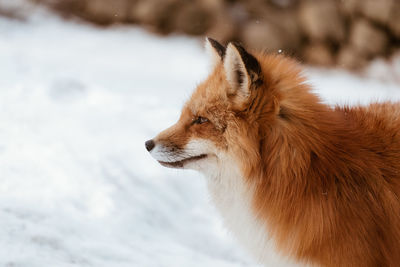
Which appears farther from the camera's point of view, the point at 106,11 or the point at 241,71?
the point at 106,11

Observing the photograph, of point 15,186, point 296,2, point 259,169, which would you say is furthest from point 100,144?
point 296,2

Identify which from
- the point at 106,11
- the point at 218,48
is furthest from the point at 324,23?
the point at 218,48

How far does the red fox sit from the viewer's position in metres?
2.20

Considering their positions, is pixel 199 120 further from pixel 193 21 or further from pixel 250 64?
pixel 193 21

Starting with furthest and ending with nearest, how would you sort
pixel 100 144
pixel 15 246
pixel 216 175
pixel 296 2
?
pixel 296 2 → pixel 100 144 → pixel 15 246 → pixel 216 175

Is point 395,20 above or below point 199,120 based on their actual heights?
above

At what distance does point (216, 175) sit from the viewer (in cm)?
240

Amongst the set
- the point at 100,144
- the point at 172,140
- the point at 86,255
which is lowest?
the point at 86,255

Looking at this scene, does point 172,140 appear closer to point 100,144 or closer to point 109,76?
point 100,144

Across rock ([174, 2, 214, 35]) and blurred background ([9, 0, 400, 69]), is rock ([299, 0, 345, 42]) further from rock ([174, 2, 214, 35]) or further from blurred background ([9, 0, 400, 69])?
rock ([174, 2, 214, 35])

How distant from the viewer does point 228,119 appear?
2344 mm

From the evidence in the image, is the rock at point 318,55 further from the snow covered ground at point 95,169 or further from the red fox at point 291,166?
the red fox at point 291,166

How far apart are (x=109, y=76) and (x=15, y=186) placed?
3.24m

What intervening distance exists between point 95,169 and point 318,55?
5.38 meters
